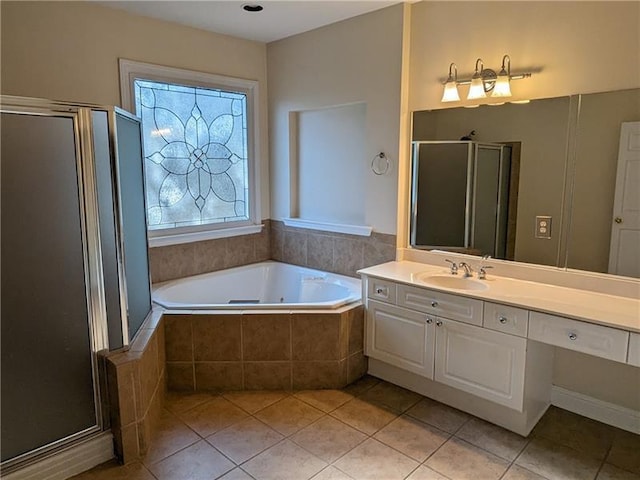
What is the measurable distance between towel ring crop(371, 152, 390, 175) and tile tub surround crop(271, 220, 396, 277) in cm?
45

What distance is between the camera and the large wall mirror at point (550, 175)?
7.63ft

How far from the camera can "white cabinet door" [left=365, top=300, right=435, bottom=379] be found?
2.69 metres

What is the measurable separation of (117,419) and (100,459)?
0.73 ft

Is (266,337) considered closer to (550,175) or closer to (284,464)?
(284,464)

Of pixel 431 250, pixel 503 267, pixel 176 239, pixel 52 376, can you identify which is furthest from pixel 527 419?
pixel 176 239

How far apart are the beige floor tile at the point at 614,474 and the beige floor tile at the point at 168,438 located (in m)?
2.01

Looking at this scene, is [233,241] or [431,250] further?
[233,241]

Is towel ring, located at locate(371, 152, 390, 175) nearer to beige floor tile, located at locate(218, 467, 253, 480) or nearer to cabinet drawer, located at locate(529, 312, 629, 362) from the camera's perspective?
cabinet drawer, located at locate(529, 312, 629, 362)

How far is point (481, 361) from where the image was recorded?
2457 mm

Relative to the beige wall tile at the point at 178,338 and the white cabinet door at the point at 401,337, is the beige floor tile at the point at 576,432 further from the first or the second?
the beige wall tile at the point at 178,338

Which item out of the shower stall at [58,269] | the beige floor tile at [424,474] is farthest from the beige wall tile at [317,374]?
the shower stall at [58,269]

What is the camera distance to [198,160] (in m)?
3.59

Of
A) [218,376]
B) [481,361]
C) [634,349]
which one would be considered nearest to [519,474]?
[481,361]

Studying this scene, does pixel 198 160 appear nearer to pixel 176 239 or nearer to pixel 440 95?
pixel 176 239
